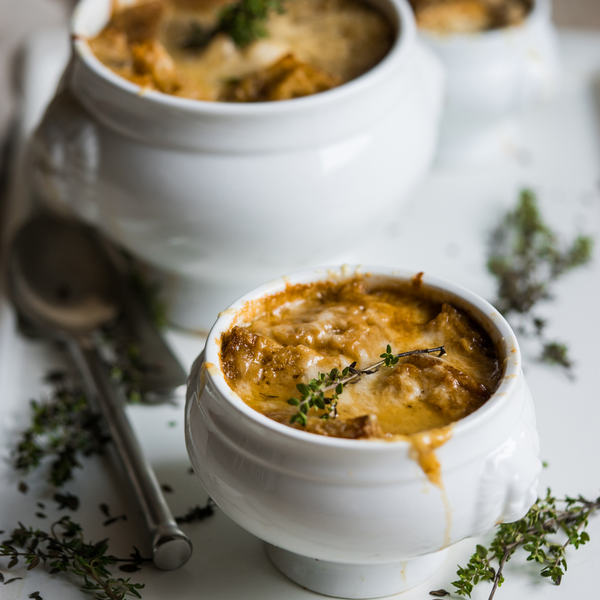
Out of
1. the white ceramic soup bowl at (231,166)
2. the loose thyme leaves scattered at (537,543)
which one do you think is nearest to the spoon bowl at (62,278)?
the white ceramic soup bowl at (231,166)

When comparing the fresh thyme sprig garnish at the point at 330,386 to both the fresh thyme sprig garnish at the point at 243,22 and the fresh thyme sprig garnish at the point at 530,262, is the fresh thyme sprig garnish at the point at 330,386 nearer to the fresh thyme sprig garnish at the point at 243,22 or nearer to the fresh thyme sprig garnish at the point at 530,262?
the fresh thyme sprig garnish at the point at 530,262

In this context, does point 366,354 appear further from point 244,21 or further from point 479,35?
point 479,35

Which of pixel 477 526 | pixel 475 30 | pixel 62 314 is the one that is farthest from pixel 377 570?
pixel 475 30

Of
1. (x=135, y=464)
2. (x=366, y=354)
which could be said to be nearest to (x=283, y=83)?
(x=366, y=354)

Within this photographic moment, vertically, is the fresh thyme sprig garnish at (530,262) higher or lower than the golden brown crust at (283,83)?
lower

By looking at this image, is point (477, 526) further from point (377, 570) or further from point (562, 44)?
point (562, 44)

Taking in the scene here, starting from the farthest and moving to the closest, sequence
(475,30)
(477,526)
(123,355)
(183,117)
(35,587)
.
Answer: (475,30) → (123,355) → (183,117) → (35,587) → (477,526)

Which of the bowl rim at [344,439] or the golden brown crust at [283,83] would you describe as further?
the golden brown crust at [283,83]
